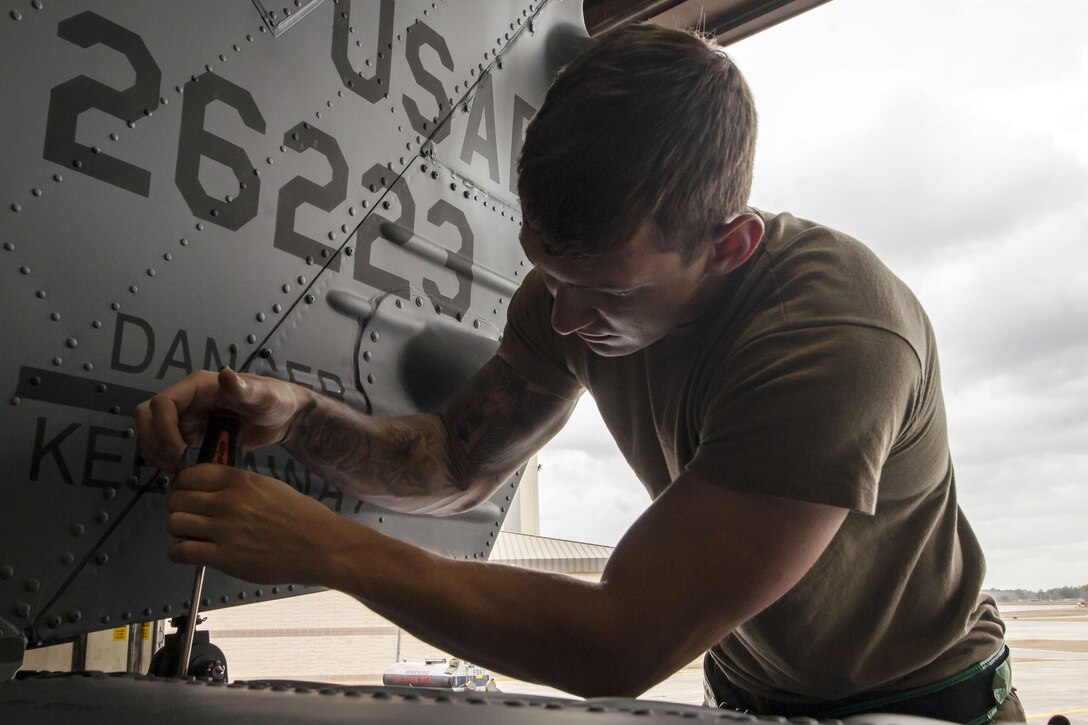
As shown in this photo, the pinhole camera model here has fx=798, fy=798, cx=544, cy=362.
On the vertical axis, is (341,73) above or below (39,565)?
above

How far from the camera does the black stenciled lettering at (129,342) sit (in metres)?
1.32

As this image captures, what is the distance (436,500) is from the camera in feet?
6.05

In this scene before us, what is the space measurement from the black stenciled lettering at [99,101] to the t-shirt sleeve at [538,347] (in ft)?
2.66

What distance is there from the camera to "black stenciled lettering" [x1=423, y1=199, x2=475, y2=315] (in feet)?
6.57

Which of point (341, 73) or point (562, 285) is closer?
point (562, 285)

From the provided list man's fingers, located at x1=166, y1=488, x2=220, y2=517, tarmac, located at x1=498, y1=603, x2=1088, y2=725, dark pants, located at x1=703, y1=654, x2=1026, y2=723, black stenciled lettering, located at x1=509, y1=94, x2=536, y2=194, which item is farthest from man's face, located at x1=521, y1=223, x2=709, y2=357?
tarmac, located at x1=498, y1=603, x2=1088, y2=725

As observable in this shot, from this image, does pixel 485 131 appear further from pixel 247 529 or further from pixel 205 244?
pixel 247 529

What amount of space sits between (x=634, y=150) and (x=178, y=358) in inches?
34.2

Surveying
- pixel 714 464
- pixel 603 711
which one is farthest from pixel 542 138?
pixel 603 711

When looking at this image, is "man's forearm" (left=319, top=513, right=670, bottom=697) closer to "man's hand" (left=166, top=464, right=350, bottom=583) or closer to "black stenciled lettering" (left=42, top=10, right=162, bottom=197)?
"man's hand" (left=166, top=464, right=350, bottom=583)

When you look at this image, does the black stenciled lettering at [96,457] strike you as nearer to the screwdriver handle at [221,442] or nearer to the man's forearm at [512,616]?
the screwdriver handle at [221,442]

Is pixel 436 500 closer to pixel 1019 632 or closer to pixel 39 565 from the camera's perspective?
pixel 39 565

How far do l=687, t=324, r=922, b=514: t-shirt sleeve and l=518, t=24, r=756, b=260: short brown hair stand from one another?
0.91ft

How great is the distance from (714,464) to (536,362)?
0.79 metres
